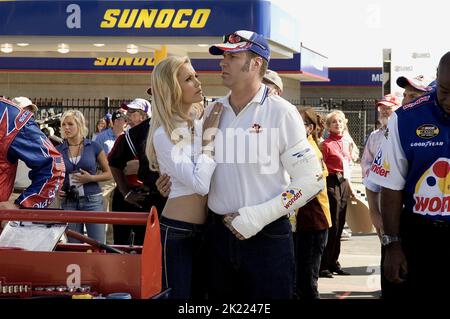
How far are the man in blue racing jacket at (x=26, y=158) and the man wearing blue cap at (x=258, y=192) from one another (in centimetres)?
109

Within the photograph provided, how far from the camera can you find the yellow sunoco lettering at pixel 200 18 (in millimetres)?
16328

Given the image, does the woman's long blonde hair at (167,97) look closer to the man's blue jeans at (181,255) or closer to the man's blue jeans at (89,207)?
the man's blue jeans at (181,255)

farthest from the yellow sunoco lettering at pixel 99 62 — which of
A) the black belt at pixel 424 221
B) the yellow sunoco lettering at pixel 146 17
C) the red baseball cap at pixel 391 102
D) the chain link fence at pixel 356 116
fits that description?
the black belt at pixel 424 221

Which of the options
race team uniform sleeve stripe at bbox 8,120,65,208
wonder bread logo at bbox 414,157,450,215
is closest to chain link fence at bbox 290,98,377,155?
race team uniform sleeve stripe at bbox 8,120,65,208

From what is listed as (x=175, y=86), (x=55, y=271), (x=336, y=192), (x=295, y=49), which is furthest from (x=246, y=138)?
(x=295, y=49)

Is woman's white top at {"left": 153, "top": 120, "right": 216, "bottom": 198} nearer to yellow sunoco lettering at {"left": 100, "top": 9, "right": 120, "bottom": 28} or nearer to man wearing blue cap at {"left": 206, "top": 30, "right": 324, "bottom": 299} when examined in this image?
man wearing blue cap at {"left": 206, "top": 30, "right": 324, "bottom": 299}

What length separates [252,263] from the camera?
15.1 ft

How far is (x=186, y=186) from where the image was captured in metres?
4.82

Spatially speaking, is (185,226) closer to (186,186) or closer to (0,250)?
(186,186)

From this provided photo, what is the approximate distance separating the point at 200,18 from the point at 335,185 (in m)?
6.69

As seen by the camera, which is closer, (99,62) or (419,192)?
(419,192)

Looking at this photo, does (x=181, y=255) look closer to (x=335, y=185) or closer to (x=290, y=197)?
(x=290, y=197)

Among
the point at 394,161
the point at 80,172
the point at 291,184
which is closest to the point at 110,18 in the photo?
the point at 80,172

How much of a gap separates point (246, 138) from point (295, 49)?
1497 centimetres
